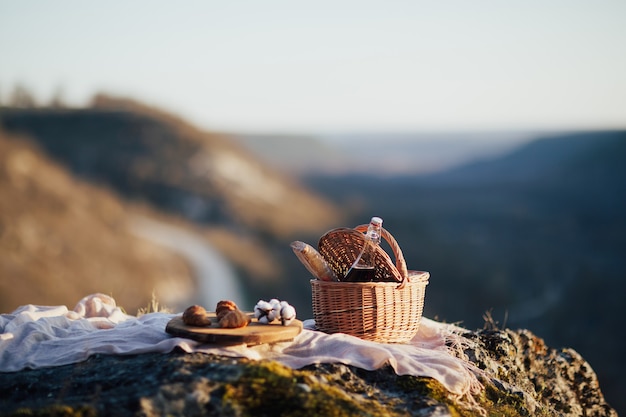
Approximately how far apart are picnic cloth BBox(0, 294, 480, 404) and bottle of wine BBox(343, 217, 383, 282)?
679 millimetres

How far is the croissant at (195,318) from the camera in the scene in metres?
6.51

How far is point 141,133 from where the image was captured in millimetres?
52188

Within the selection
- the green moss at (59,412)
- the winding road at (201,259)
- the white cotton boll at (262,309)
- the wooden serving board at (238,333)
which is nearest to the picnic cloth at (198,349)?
the wooden serving board at (238,333)

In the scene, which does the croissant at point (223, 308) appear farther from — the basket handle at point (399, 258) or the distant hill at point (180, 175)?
the distant hill at point (180, 175)

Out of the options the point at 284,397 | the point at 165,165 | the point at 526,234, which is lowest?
the point at 526,234

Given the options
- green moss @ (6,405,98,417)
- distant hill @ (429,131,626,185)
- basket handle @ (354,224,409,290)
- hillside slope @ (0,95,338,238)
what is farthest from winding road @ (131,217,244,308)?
green moss @ (6,405,98,417)

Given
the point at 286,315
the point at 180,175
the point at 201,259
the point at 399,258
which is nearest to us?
the point at 286,315

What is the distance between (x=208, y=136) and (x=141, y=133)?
5058 millimetres

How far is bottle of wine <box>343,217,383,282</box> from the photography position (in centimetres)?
729

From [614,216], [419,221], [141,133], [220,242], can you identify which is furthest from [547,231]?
[141,133]

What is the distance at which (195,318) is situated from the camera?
21.4ft

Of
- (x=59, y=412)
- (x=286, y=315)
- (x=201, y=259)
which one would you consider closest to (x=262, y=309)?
(x=286, y=315)

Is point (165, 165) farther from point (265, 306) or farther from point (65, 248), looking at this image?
point (265, 306)

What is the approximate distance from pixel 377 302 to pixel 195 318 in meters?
1.70
